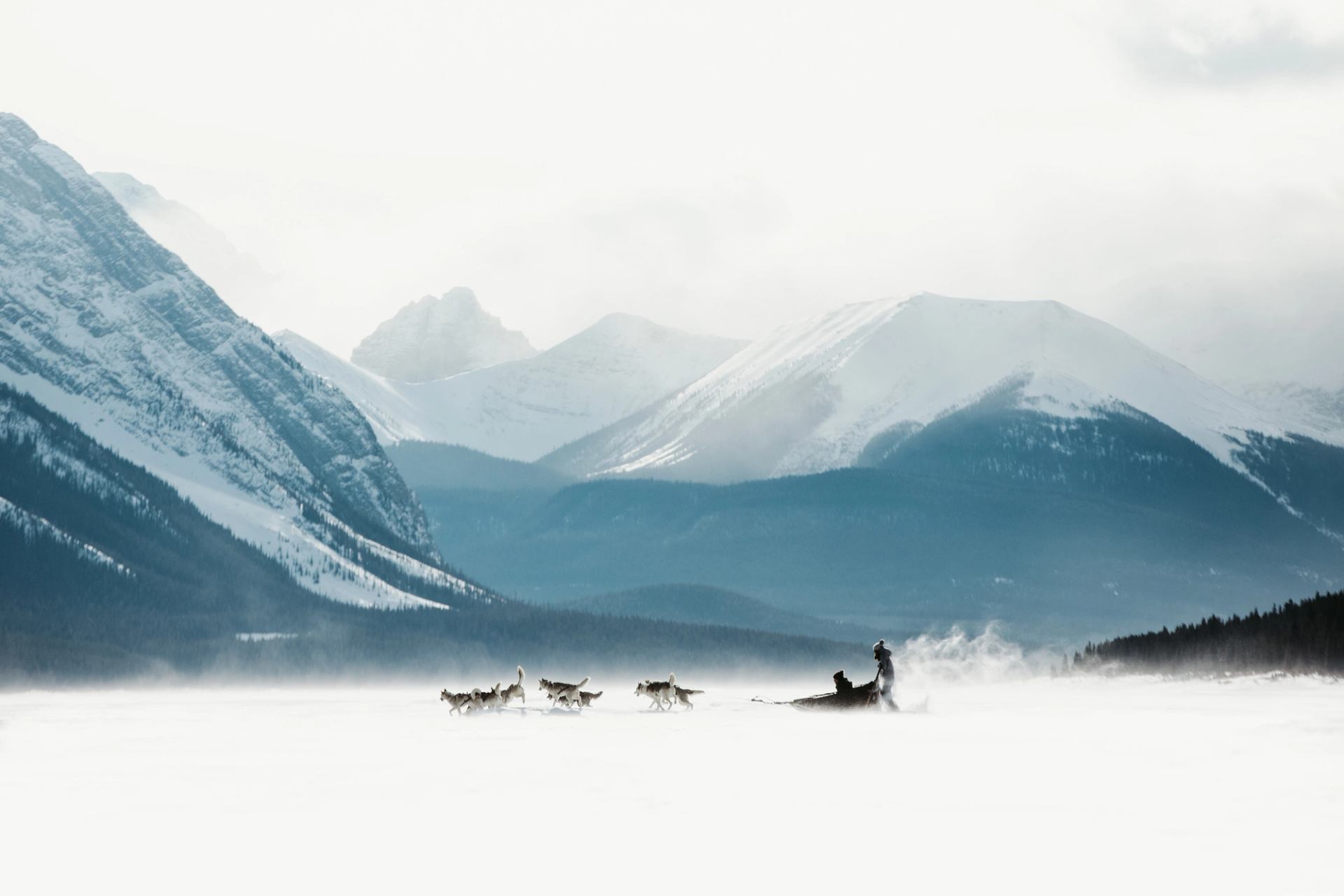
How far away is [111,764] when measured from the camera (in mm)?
46688

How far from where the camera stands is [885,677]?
7038 centimetres

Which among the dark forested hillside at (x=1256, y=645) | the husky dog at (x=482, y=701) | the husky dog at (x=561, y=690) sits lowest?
the husky dog at (x=482, y=701)

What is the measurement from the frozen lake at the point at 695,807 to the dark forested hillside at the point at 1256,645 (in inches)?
1242

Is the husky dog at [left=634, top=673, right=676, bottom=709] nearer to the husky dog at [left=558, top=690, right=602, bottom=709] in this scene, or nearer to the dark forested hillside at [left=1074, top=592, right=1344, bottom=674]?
the husky dog at [left=558, top=690, right=602, bottom=709]

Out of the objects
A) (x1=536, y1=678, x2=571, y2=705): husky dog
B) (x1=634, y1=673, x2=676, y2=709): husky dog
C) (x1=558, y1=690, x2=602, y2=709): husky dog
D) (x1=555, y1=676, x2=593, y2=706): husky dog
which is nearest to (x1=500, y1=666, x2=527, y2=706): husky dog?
(x1=536, y1=678, x2=571, y2=705): husky dog

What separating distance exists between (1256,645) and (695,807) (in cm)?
7526

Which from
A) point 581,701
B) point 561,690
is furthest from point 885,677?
point 561,690

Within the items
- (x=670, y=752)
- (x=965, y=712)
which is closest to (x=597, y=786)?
(x=670, y=752)

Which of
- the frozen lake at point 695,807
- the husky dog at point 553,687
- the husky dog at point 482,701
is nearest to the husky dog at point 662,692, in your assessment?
the husky dog at point 553,687

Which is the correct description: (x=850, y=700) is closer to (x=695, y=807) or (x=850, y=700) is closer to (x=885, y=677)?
(x=885, y=677)

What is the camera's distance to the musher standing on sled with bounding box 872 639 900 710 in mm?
69438

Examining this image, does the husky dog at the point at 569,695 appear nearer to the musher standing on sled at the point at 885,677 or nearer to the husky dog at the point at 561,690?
the husky dog at the point at 561,690

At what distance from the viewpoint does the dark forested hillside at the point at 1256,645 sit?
92.4 m

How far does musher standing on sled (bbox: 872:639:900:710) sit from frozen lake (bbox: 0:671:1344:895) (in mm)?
7313
